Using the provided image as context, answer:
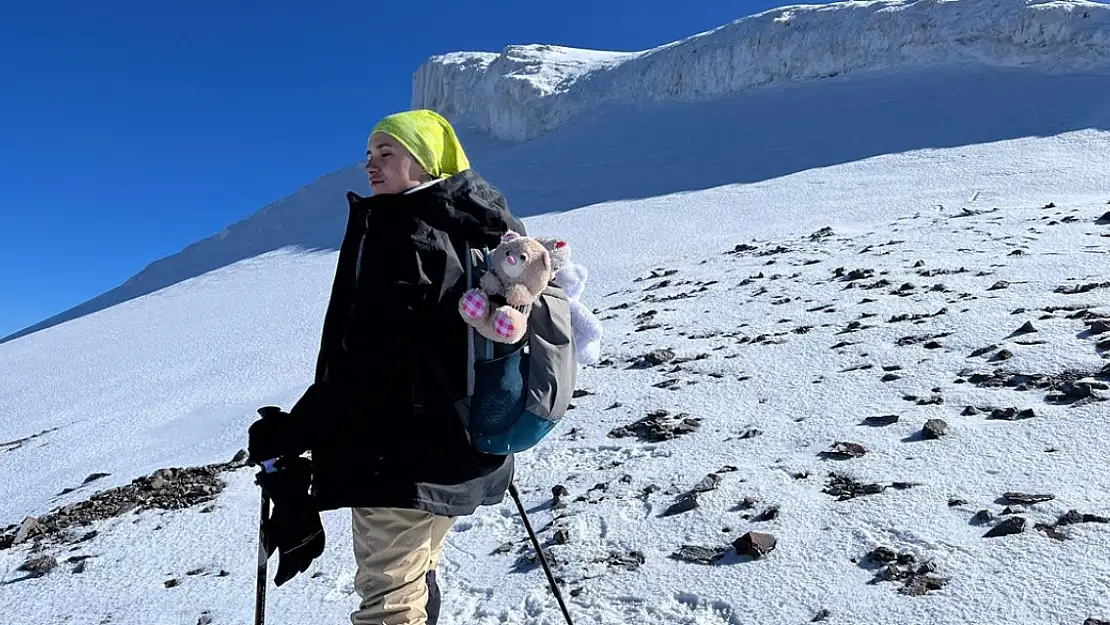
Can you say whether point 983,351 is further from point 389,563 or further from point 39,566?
point 39,566

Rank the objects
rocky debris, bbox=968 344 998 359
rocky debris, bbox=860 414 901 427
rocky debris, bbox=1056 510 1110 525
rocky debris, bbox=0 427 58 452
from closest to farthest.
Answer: rocky debris, bbox=1056 510 1110 525 < rocky debris, bbox=860 414 901 427 < rocky debris, bbox=968 344 998 359 < rocky debris, bbox=0 427 58 452

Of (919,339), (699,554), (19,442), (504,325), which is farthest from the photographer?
(19,442)

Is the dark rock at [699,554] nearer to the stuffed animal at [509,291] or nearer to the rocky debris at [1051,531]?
the rocky debris at [1051,531]

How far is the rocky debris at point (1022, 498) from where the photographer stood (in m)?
3.08

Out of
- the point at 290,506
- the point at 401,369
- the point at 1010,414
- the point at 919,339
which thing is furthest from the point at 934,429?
the point at 290,506

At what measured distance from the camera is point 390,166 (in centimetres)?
214

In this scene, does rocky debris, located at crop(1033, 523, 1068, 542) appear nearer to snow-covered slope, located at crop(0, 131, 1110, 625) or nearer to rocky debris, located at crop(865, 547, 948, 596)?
snow-covered slope, located at crop(0, 131, 1110, 625)

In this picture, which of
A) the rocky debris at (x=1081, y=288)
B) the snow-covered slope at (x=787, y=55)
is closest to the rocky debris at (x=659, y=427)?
the rocky debris at (x=1081, y=288)

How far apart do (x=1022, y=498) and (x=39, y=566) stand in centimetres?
465

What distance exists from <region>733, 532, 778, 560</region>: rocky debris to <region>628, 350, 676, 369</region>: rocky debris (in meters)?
2.88

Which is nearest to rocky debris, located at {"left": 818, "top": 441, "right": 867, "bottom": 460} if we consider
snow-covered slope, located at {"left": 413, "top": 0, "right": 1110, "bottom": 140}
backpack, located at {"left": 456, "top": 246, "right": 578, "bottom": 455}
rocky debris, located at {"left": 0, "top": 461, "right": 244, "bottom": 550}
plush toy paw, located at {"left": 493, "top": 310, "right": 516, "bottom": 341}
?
backpack, located at {"left": 456, "top": 246, "right": 578, "bottom": 455}

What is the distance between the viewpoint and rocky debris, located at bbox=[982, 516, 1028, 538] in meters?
2.89

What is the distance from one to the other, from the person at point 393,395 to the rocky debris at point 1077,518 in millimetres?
2281

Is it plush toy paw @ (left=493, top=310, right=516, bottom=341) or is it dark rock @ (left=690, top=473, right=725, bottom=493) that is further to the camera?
dark rock @ (left=690, top=473, right=725, bottom=493)
